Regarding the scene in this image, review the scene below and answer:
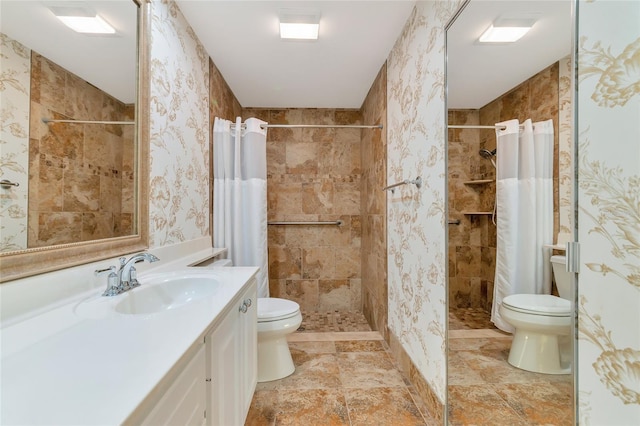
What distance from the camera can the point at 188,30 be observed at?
1.71 metres

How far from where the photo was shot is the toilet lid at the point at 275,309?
167 centimetres

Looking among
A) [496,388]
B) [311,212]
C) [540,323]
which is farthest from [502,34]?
[311,212]

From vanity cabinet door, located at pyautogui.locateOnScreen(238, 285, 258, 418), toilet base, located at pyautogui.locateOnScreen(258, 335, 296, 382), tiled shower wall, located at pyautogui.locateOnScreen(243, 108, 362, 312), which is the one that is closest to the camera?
vanity cabinet door, located at pyautogui.locateOnScreen(238, 285, 258, 418)

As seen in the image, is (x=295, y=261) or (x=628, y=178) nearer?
(x=628, y=178)

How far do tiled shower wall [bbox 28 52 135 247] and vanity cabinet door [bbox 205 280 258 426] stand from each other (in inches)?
22.9

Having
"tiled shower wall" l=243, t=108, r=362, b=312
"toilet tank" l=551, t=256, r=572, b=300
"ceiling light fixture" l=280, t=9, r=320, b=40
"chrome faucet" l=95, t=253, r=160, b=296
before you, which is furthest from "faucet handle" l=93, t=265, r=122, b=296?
"tiled shower wall" l=243, t=108, r=362, b=312

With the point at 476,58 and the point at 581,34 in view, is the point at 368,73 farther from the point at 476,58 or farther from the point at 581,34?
the point at 581,34

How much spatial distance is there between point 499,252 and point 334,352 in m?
1.57

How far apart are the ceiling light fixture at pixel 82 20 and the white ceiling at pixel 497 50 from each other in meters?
1.40

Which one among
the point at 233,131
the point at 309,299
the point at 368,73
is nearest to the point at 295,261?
the point at 309,299

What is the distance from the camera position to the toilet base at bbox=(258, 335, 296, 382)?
1727 millimetres

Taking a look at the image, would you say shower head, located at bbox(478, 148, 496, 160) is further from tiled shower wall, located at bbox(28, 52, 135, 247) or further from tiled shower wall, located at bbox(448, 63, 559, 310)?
tiled shower wall, located at bbox(28, 52, 135, 247)

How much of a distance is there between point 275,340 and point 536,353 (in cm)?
140

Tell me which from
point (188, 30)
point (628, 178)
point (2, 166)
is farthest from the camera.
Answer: point (188, 30)
